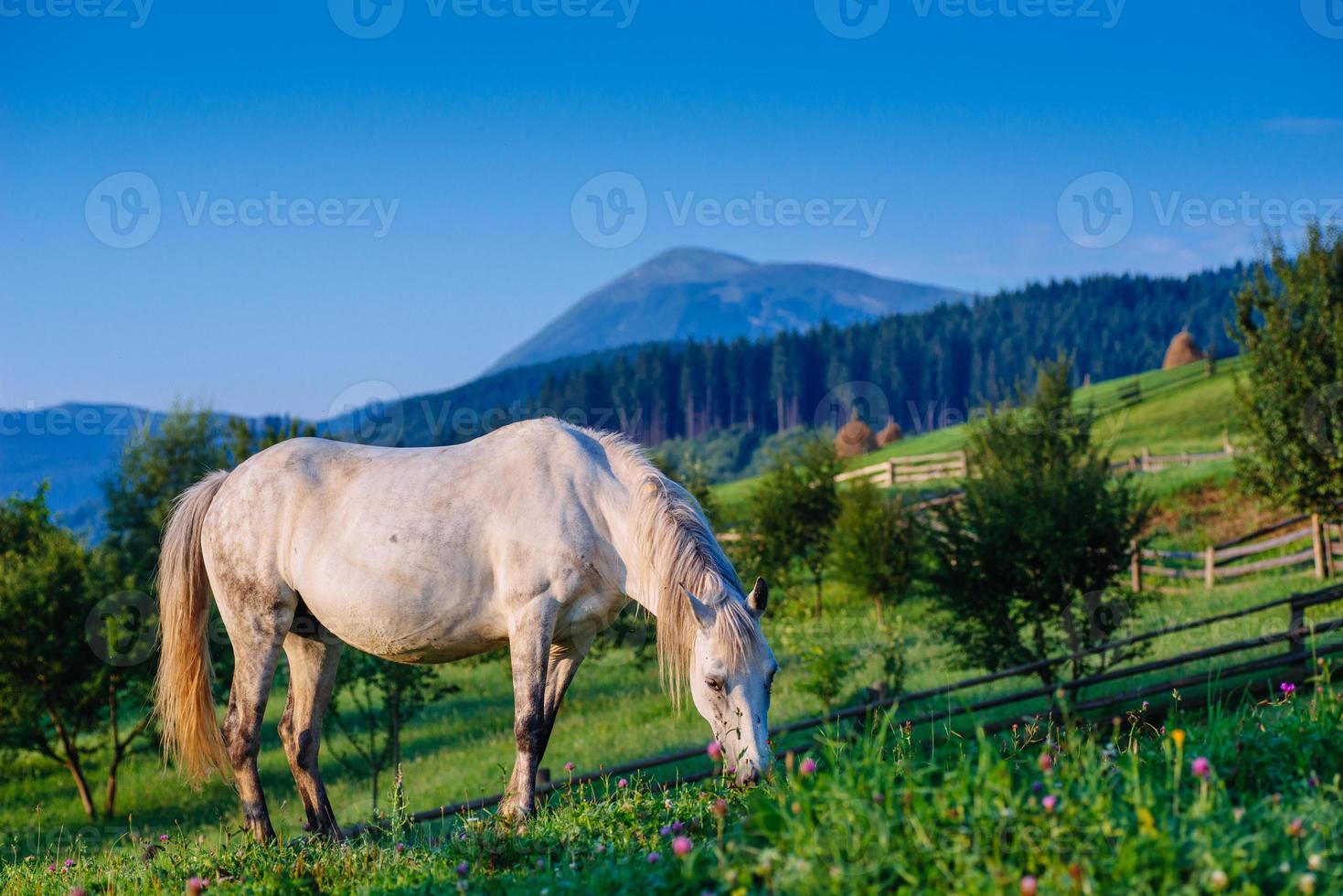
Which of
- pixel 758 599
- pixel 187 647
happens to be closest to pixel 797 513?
pixel 187 647

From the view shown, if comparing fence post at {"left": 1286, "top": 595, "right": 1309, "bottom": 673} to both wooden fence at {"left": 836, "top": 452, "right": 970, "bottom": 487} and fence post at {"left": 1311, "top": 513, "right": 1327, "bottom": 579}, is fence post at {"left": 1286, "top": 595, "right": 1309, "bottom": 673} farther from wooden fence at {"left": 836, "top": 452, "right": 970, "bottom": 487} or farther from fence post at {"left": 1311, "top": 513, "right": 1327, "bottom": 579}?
wooden fence at {"left": 836, "top": 452, "right": 970, "bottom": 487}

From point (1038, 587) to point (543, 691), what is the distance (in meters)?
12.4

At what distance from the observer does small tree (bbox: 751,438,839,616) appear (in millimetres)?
30406

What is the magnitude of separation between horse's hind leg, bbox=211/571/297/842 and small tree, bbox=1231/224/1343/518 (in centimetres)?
2027

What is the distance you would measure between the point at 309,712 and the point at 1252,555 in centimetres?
2986

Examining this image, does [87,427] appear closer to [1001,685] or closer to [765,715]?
[1001,685]

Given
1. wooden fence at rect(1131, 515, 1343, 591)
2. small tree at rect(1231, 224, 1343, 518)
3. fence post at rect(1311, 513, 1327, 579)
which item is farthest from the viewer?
wooden fence at rect(1131, 515, 1343, 591)

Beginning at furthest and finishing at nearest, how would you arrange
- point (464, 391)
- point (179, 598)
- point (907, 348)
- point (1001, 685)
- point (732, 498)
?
point (464, 391) < point (907, 348) < point (732, 498) < point (1001, 685) < point (179, 598)

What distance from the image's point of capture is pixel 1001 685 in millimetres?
19578

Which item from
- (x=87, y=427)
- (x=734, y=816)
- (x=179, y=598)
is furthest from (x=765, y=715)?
(x=87, y=427)

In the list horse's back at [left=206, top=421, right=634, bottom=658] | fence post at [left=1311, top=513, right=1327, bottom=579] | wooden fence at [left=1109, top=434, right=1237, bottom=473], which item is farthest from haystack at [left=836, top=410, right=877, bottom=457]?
horse's back at [left=206, top=421, right=634, bottom=658]

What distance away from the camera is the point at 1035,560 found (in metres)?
16.2

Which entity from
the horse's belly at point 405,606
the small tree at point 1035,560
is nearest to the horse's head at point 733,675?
the horse's belly at point 405,606

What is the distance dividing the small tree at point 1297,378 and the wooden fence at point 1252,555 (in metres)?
5.22
